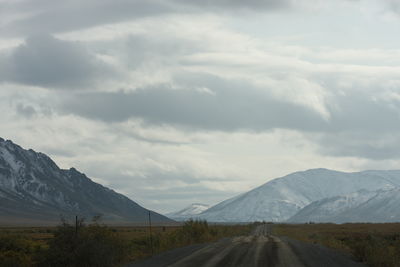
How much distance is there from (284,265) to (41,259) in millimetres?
12838

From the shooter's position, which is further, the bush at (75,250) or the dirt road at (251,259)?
the dirt road at (251,259)

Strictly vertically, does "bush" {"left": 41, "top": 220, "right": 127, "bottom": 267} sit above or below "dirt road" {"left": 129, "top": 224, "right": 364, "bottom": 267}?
above

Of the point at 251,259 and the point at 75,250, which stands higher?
the point at 75,250

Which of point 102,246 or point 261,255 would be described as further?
point 261,255

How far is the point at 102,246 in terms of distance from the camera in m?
37.2

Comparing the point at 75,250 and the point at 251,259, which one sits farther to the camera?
the point at 251,259

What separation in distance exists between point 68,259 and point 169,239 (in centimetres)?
2421

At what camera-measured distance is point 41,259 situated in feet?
118

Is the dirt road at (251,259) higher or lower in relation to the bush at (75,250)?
lower

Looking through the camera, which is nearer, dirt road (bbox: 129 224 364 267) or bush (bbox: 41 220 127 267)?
bush (bbox: 41 220 127 267)

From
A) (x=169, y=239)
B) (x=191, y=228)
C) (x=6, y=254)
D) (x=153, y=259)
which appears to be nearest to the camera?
(x=6, y=254)

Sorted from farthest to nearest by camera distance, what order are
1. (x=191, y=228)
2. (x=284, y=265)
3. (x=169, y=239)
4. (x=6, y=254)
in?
1. (x=191, y=228)
2. (x=169, y=239)
3. (x=6, y=254)
4. (x=284, y=265)

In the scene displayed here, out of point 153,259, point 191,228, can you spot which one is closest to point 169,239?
point 191,228

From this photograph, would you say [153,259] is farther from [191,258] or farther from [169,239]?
[169,239]
